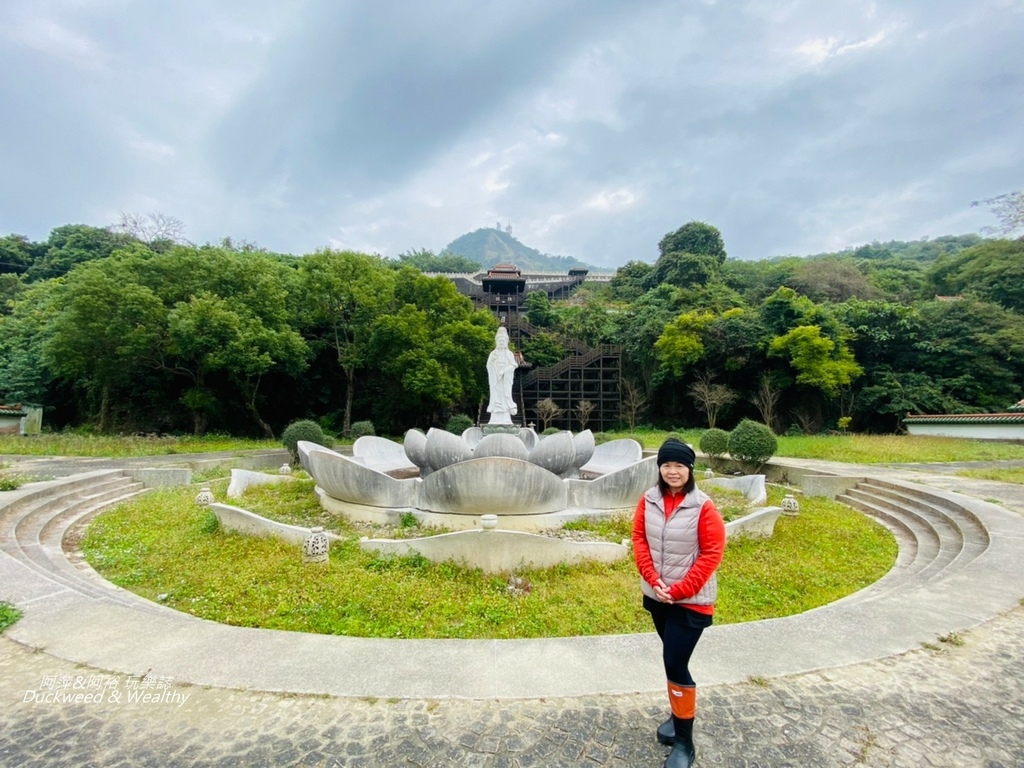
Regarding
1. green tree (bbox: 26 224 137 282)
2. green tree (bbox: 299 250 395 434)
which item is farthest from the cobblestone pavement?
green tree (bbox: 26 224 137 282)

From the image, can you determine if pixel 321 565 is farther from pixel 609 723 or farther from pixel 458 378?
pixel 458 378

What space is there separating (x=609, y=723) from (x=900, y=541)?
6.95 metres

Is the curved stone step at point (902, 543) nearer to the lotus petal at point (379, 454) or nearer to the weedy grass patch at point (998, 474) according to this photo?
the weedy grass patch at point (998, 474)

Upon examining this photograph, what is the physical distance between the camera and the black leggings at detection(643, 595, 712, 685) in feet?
6.94

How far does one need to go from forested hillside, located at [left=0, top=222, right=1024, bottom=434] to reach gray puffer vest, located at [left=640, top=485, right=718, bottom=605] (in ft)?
59.0

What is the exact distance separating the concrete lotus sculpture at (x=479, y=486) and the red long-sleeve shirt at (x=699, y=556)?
3.18 meters

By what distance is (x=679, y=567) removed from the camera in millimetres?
2178

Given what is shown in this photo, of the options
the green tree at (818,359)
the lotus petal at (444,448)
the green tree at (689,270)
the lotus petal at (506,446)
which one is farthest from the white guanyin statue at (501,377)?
the green tree at (689,270)

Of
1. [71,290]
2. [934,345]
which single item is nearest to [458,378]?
[71,290]

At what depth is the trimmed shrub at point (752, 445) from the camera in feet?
39.4

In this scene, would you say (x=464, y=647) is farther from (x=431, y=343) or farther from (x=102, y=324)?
(x=102, y=324)

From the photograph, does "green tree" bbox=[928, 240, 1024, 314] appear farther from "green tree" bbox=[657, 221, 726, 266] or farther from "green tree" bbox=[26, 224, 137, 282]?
"green tree" bbox=[26, 224, 137, 282]

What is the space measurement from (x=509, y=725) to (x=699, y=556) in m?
1.20

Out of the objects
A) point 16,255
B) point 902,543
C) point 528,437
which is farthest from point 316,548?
point 16,255
